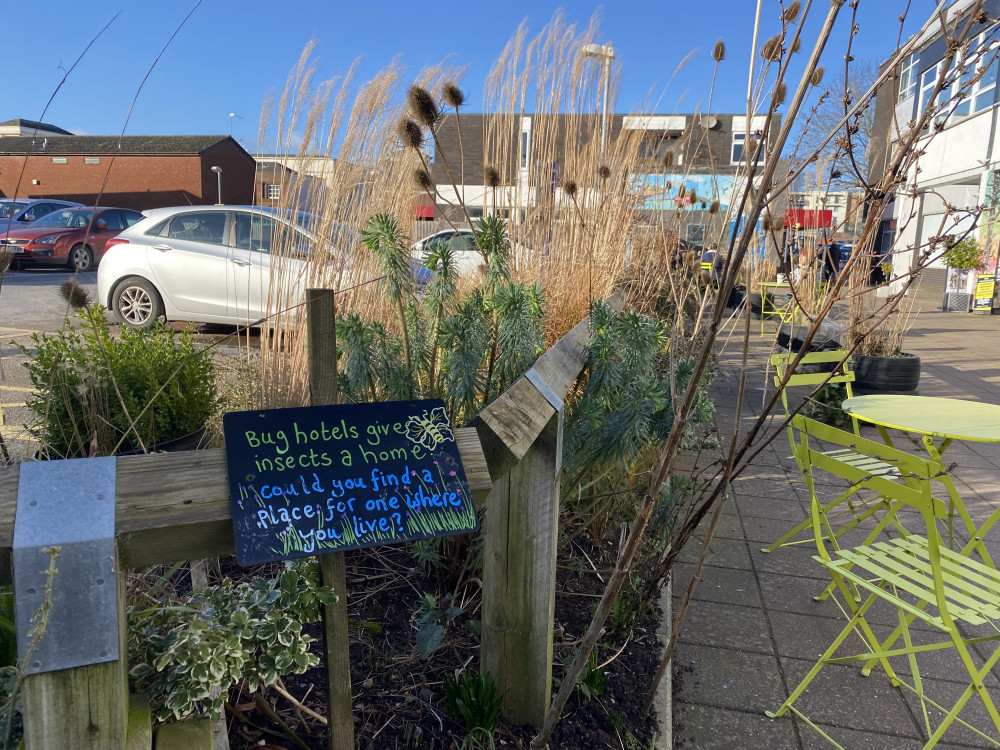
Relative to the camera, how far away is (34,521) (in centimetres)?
98

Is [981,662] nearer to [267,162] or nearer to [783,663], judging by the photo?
[783,663]

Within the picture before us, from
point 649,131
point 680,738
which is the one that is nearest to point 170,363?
point 680,738

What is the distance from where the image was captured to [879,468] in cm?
314

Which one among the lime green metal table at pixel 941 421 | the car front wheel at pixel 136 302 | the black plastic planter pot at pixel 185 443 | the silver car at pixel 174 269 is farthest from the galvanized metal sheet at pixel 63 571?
the car front wheel at pixel 136 302

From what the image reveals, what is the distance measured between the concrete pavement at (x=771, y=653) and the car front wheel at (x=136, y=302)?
257 inches

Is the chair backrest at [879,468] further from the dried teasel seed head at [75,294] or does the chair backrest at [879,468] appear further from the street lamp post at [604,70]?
the street lamp post at [604,70]

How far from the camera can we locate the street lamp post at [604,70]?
5.10m

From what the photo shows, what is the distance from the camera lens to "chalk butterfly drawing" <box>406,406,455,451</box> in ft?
4.65

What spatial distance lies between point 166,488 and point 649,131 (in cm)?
610

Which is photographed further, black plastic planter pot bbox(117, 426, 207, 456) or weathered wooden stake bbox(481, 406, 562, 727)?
black plastic planter pot bbox(117, 426, 207, 456)

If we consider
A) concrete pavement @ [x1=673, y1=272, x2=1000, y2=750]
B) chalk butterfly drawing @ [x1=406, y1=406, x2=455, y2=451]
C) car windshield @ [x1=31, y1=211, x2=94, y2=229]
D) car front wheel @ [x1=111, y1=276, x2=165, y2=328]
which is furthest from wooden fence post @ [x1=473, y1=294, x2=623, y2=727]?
car windshield @ [x1=31, y1=211, x2=94, y2=229]

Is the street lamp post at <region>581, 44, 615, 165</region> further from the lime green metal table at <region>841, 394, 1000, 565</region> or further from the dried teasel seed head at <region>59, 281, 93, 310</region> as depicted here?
the dried teasel seed head at <region>59, 281, 93, 310</region>

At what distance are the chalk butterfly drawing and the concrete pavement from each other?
1.31 meters

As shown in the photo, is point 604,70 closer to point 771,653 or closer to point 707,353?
point 771,653
